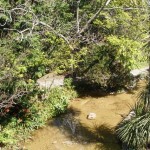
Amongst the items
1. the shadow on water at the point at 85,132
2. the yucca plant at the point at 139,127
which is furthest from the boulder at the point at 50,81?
the yucca plant at the point at 139,127

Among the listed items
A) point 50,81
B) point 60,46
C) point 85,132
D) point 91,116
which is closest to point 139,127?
point 85,132

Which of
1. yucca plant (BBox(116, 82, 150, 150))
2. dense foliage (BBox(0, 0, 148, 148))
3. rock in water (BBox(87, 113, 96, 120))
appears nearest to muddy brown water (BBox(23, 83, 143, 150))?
rock in water (BBox(87, 113, 96, 120))

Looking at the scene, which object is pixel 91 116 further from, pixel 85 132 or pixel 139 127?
pixel 139 127

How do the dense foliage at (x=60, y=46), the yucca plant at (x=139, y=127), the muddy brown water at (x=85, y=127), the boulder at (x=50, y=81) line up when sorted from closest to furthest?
the yucca plant at (x=139, y=127)
the muddy brown water at (x=85, y=127)
the dense foliage at (x=60, y=46)
the boulder at (x=50, y=81)

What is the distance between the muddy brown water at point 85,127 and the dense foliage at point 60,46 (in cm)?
56

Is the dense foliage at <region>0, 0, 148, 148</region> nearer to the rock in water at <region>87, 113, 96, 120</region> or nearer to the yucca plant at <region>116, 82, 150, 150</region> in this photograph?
the rock in water at <region>87, 113, 96, 120</region>

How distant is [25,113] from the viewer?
1278 centimetres

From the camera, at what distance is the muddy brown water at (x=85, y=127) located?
11812 millimetres

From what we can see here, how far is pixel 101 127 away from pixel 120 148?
67.9 inches

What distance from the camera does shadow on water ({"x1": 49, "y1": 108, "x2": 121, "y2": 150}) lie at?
1175 cm

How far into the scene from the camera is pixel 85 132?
12.7 metres

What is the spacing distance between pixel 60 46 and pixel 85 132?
408 centimetres

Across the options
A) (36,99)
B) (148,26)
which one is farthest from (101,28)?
(36,99)

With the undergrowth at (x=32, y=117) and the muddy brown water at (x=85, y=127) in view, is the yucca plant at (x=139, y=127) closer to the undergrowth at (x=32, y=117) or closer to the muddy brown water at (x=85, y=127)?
the muddy brown water at (x=85, y=127)
